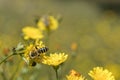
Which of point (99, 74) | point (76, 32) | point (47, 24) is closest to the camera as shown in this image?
point (99, 74)

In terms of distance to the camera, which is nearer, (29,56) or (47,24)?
(29,56)

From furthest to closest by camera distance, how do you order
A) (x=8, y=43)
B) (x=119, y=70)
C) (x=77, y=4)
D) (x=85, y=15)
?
(x=77, y=4), (x=85, y=15), (x=8, y=43), (x=119, y=70)

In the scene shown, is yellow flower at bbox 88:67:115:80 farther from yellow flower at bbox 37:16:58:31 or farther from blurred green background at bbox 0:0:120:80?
yellow flower at bbox 37:16:58:31

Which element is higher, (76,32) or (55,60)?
(76,32)

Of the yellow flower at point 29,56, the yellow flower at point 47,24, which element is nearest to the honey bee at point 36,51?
the yellow flower at point 29,56

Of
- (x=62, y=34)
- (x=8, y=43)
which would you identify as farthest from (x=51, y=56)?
(x=62, y=34)

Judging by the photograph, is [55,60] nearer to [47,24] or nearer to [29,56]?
[29,56]

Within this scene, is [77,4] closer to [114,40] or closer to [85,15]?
[85,15]

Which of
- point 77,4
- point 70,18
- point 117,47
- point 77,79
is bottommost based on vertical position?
point 77,79

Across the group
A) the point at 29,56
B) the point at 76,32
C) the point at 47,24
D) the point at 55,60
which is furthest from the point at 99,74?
the point at 76,32
